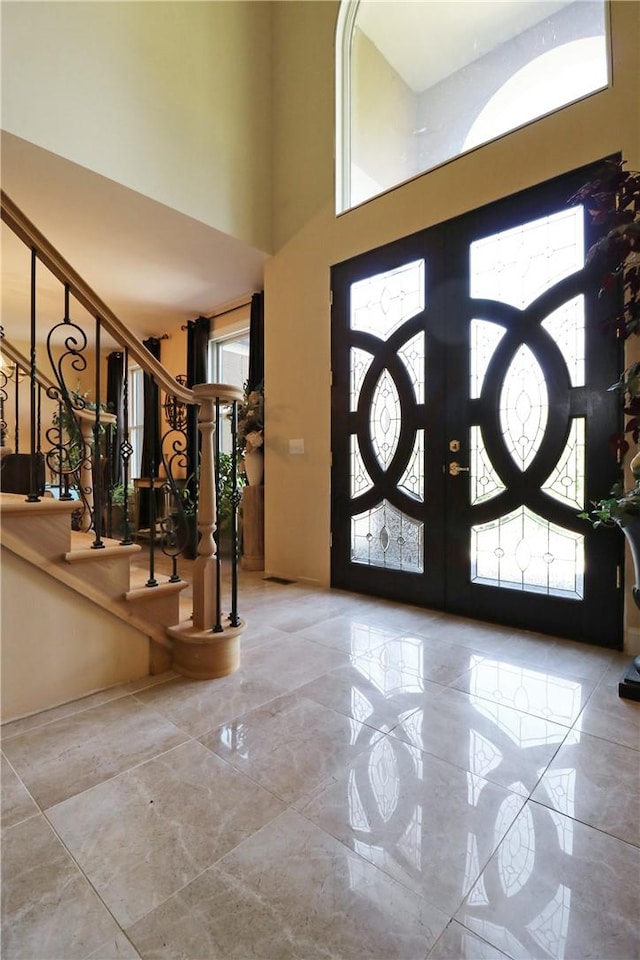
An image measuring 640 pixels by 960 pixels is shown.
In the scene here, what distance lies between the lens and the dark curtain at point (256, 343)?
450 centimetres

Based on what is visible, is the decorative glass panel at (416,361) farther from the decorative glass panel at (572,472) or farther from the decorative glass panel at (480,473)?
the decorative glass panel at (572,472)

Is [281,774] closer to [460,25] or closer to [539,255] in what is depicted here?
[539,255]

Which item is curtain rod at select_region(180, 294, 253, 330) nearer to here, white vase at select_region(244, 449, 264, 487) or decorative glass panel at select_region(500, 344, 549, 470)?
white vase at select_region(244, 449, 264, 487)

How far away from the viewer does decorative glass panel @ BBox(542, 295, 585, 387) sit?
2.42 m

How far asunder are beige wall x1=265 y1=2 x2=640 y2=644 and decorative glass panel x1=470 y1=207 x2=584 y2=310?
26 cm

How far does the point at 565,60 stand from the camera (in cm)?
256

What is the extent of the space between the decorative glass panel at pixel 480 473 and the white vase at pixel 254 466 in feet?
6.81

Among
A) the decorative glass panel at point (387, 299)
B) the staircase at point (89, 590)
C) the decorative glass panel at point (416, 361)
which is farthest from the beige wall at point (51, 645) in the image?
the decorative glass panel at point (387, 299)

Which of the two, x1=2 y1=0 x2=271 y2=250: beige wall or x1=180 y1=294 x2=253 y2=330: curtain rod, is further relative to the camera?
x1=180 y1=294 x2=253 y2=330: curtain rod

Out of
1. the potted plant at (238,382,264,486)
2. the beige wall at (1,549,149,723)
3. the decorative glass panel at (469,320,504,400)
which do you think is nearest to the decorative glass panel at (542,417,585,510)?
the decorative glass panel at (469,320,504,400)

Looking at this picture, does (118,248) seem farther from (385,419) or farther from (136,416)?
(136,416)

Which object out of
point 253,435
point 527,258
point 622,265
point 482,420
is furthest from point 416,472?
point 253,435

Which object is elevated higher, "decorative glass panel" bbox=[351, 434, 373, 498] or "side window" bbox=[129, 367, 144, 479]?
"side window" bbox=[129, 367, 144, 479]

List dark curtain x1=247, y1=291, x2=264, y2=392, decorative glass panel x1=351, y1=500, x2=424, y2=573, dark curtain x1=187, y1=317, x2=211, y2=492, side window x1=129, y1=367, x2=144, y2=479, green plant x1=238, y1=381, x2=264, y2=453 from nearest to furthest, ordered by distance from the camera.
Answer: decorative glass panel x1=351, y1=500, x2=424, y2=573, green plant x1=238, y1=381, x2=264, y2=453, dark curtain x1=247, y1=291, x2=264, y2=392, dark curtain x1=187, y1=317, x2=211, y2=492, side window x1=129, y1=367, x2=144, y2=479
